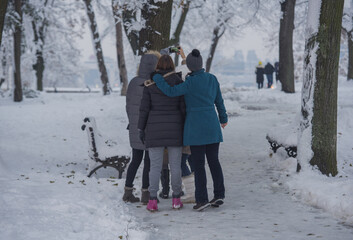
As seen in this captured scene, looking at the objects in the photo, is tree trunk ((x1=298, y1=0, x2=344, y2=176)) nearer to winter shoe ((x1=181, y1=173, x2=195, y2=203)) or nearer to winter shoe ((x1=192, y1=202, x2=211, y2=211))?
winter shoe ((x1=181, y1=173, x2=195, y2=203))

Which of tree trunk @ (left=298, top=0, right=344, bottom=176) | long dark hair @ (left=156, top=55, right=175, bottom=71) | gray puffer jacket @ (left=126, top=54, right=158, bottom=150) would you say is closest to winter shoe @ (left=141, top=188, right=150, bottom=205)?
gray puffer jacket @ (left=126, top=54, right=158, bottom=150)

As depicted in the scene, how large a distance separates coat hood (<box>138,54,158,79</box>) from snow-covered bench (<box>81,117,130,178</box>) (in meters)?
2.29

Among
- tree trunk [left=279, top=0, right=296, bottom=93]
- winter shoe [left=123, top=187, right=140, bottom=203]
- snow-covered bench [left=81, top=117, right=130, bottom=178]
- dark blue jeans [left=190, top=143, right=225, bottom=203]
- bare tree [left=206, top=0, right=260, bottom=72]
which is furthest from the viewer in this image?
bare tree [left=206, top=0, right=260, bottom=72]

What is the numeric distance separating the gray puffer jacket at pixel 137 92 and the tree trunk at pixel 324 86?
2565 mm

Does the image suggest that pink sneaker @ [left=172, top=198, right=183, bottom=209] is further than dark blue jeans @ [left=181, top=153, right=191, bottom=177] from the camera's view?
No

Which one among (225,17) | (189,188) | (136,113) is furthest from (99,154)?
(225,17)

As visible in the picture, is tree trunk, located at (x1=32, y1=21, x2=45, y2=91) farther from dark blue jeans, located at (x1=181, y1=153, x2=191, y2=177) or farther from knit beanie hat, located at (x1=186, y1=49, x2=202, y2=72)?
knit beanie hat, located at (x1=186, y1=49, x2=202, y2=72)

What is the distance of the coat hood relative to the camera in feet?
19.6

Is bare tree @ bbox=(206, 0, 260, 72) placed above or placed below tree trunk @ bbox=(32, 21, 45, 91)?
above

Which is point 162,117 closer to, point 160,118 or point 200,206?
point 160,118

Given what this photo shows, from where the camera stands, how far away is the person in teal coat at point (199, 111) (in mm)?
5691

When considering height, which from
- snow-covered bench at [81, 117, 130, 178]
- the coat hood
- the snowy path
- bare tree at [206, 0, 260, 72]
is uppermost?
bare tree at [206, 0, 260, 72]

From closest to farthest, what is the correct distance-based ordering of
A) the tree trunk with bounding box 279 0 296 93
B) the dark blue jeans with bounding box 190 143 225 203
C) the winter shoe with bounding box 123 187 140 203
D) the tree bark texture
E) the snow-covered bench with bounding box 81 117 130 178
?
the dark blue jeans with bounding box 190 143 225 203 < the winter shoe with bounding box 123 187 140 203 < the tree bark texture < the snow-covered bench with bounding box 81 117 130 178 < the tree trunk with bounding box 279 0 296 93

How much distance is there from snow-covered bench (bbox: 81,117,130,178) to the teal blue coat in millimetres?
2643
